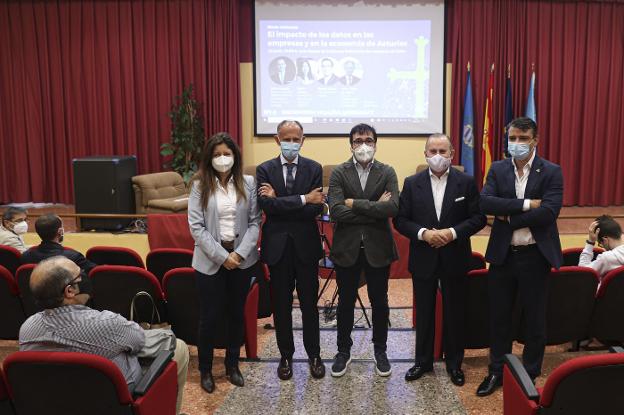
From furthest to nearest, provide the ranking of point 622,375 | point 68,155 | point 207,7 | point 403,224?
point 68,155 → point 207,7 → point 403,224 → point 622,375

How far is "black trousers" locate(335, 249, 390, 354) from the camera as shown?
320cm

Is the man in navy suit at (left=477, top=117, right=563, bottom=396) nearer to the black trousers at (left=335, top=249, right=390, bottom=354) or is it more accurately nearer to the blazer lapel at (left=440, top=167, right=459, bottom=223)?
the blazer lapel at (left=440, top=167, right=459, bottom=223)

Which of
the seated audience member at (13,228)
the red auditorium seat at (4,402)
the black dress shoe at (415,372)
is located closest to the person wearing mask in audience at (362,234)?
the black dress shoe at (415,372)

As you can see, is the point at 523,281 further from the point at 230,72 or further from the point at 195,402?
the point at 230,72

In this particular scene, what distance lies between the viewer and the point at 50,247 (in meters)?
3.37

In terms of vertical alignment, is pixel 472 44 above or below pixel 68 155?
above

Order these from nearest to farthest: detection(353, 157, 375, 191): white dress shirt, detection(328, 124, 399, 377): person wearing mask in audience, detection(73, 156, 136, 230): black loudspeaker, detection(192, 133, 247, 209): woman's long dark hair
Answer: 1. detection(192, 133, 247, 209): woman's long dark hair
2. detection(328, 124, 399, 377): person wearing mask in audience
3. detection(353, 157, 375, 191): white dress shirt
4. detection(73, 156, 136, 230): black loudspeaker

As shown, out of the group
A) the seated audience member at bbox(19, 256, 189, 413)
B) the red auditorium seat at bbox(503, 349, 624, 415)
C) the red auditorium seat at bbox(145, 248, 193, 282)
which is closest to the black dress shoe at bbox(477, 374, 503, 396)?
the red auditorium seat at bbox(503, 349, 624, 415)

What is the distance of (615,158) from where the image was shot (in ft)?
30.4

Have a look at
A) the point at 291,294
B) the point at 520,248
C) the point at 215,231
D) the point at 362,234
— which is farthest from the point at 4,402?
the point at 520,248

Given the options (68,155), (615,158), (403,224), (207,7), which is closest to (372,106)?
(207,7)

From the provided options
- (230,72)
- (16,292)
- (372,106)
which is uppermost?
(230,72)

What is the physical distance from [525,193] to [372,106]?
6129 mm

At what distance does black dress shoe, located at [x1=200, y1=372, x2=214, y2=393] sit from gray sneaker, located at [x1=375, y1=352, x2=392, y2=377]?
0.96 metres
